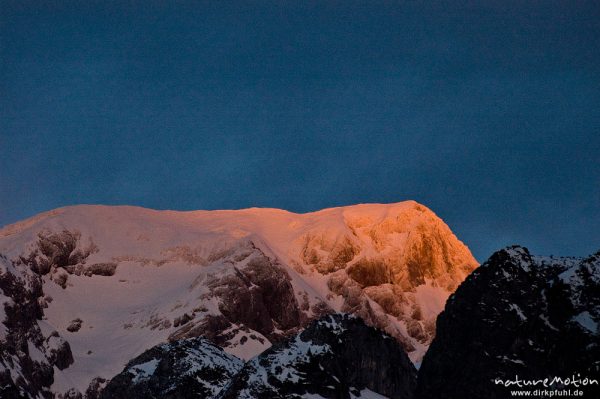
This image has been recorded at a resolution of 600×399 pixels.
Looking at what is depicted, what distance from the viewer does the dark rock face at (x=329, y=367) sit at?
170 metres

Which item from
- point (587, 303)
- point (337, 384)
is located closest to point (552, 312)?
point (587, 303)

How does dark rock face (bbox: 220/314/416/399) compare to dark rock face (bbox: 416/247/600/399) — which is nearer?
dark rock face (bbox: 416/247/600/399)

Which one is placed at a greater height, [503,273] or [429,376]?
[503,273]

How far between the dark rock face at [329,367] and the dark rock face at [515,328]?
22.4 meters

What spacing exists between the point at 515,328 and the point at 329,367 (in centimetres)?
3422

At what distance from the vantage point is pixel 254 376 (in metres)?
171

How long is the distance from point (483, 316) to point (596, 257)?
13591 millimetres

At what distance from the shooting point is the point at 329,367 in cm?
17550

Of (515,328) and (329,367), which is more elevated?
(329,367)

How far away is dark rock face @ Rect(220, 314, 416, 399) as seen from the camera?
6683 inches

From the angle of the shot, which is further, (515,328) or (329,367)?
(329,367)

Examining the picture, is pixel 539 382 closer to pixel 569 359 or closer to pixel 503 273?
pixel 569 359

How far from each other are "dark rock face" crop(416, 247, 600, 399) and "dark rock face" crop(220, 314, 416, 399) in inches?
884

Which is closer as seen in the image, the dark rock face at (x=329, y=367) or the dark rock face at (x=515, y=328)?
the dark rock face at (x=515, y=328)
